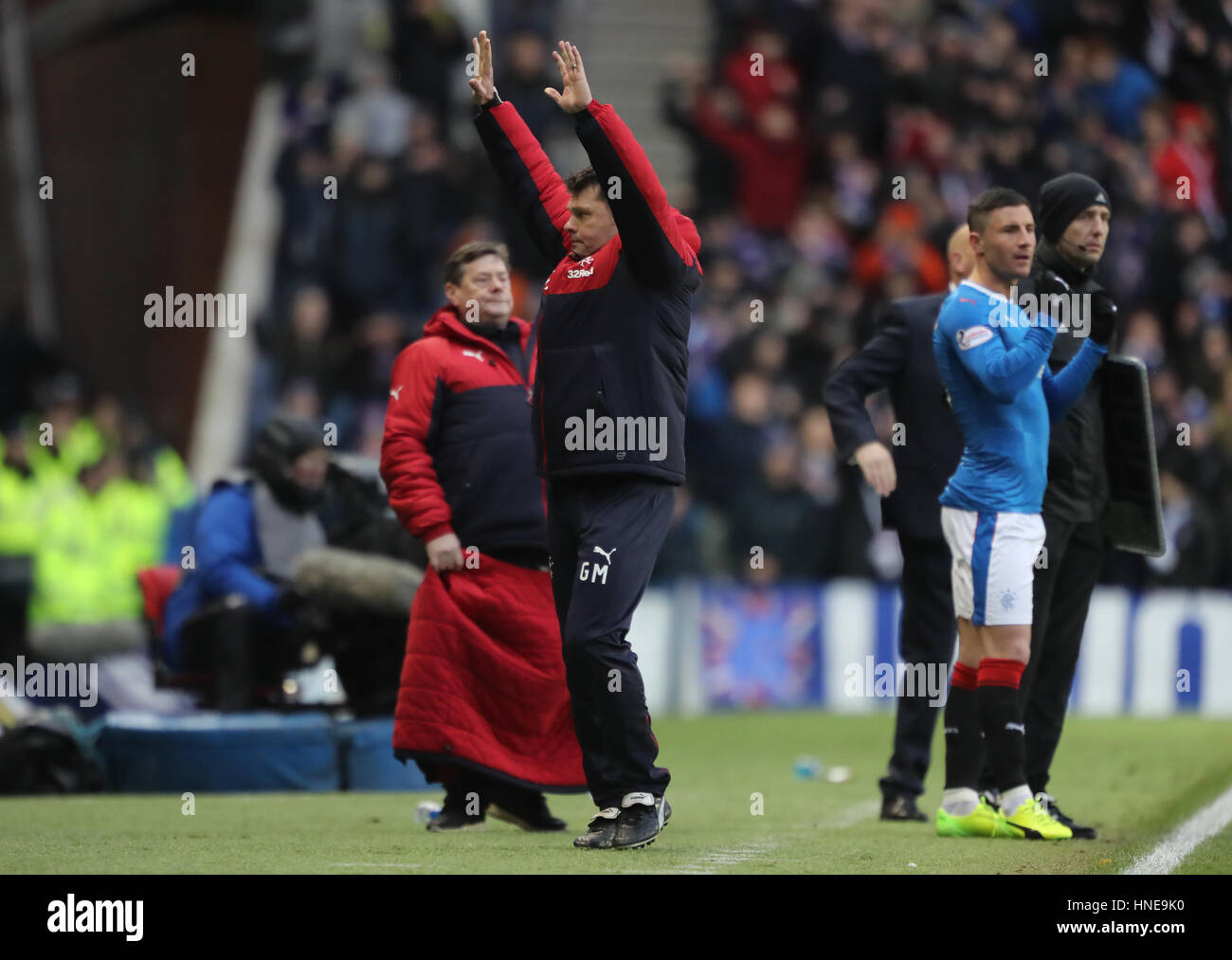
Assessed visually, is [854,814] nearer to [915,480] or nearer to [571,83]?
[915,480]

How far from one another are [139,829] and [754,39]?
15118 mm

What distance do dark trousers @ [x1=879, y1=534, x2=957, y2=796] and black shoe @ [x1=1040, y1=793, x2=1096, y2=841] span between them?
2.44ft

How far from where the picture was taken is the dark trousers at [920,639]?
921 cm

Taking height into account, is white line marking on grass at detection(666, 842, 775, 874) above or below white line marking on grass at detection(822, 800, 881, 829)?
above

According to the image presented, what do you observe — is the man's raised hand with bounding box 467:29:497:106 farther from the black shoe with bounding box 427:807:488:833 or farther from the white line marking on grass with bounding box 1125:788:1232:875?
the white line marking on grass with bounding box 1125:788:1232:875

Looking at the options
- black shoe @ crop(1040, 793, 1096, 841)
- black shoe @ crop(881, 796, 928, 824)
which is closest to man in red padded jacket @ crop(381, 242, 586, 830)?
black shoe @ crop(881, 796, 928, 824)

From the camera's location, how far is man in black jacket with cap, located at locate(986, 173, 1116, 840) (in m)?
8.48

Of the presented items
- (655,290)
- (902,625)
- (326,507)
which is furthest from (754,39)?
(655,290)

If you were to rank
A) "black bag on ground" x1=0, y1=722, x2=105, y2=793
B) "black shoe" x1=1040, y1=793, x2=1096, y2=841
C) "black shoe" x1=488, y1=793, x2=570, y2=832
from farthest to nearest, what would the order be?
"black bag on ground" x1=0, y1=722, x2=105, y2=793, "black shoe" x1=488, y1=793, x2=570, y2=832, "black shoe" x1=1040, y1=793, x2=1096, y2=841

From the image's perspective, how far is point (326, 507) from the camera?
11250 mm

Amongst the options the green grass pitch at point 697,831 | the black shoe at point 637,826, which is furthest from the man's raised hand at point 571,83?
the green grass pitch at point 697,831

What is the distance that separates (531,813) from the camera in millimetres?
8625

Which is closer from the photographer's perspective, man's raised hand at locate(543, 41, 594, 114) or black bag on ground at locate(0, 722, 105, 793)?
man's raised hand at locate(543, 41, 594, 114)

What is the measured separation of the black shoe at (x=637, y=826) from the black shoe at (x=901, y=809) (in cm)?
194
